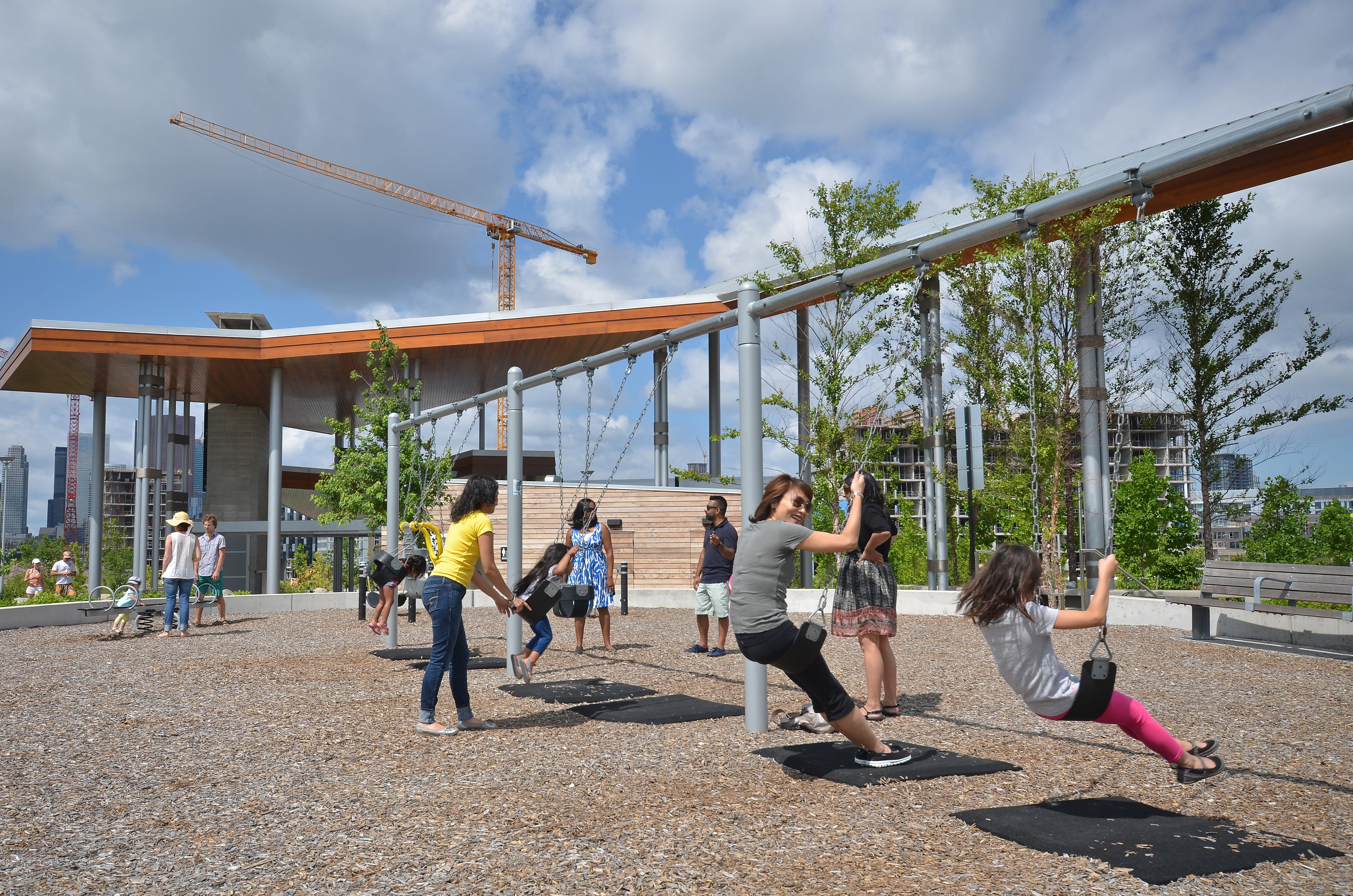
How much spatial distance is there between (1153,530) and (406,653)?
16.0m

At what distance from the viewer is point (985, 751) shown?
18.2ft

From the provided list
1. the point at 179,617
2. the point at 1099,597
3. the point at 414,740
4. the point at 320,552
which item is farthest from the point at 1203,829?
the point at 320,552

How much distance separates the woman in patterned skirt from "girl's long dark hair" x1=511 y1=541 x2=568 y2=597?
2462mm

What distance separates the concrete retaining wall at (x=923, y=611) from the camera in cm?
1102

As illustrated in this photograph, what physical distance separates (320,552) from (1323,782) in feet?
115

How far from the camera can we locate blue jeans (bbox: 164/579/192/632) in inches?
563

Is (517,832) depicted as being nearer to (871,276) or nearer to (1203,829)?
(1203,829)

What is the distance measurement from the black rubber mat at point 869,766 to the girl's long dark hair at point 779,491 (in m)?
1.36

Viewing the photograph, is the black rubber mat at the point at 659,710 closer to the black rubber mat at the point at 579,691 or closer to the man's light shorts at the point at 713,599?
the black rubber mat at the point at 579,691

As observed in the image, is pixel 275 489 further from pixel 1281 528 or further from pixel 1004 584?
pixel 1004 584

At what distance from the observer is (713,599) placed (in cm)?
1012

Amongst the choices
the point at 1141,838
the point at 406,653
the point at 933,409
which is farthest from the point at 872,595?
the point at 933,409

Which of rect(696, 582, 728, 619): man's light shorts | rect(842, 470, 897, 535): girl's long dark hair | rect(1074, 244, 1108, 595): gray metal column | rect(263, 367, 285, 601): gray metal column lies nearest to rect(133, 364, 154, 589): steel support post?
rect(263, 367, 285, 601): gray metal column

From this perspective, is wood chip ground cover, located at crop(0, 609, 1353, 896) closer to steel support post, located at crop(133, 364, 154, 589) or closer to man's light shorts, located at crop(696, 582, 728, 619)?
man's light shorts, located at crop(696, 582, 728, 619)
